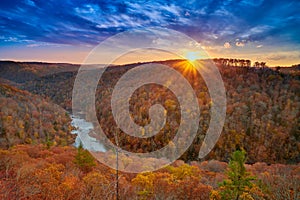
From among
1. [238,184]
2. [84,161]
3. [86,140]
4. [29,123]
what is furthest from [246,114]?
[238,184]

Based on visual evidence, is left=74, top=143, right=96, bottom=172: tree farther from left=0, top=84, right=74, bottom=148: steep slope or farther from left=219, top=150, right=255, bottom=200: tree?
left=0, top=84, right=74, bottom=148: steep slope

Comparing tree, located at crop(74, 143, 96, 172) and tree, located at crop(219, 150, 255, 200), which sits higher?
tree, located at crop(219, 150, 255, 200)

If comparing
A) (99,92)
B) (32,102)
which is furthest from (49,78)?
(32,102)

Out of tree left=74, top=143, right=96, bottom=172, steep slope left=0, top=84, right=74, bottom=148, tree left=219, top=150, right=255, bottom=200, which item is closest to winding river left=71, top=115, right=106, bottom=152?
steep slope left=0, top=84, right=74, bottom=148

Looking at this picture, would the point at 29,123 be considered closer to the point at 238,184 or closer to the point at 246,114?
the point at 246,114

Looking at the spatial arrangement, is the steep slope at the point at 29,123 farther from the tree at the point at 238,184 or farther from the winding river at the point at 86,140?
the tree at the point at 238,184

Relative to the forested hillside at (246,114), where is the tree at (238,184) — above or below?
above

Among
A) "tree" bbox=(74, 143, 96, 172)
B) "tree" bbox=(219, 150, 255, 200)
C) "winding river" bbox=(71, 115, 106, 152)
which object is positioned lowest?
Answer: "winding river" bbox=(71, 115, 106, 152)

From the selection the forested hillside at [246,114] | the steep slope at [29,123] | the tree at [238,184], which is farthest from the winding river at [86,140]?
the tree at [238,184]

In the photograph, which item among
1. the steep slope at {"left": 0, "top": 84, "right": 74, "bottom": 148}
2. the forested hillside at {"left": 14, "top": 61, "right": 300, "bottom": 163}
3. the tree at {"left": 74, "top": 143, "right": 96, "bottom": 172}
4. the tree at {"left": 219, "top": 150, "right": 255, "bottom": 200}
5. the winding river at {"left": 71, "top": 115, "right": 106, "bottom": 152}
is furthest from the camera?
the forested hillside at {"left": 14, "top": 61, "right": 300, "bottom": 163}

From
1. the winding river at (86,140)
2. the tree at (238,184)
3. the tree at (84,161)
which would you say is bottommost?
the winding river at (86,140)

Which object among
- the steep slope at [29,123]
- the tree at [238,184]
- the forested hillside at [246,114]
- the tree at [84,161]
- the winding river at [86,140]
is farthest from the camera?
the forested hillside at [246,114]
